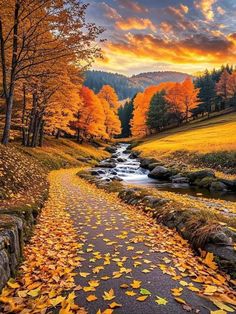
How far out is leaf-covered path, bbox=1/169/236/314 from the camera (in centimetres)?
461

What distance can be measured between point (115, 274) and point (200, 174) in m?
19.7

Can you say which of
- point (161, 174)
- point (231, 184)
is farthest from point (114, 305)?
point (161, 174)

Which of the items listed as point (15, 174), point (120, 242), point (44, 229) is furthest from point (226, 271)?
point (15, 174)

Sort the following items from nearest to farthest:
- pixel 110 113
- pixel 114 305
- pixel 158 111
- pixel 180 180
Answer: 1. pixel 114 305
2. pixel 180 180
3. pixel 110 113
4. pixel 158 111

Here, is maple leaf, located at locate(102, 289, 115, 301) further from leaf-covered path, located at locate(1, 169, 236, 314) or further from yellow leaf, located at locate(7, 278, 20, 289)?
yellow leaf, located at locate(7, 278, 20, 289)

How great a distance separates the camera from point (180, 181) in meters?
24.7

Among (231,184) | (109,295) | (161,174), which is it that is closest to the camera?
(109,295)

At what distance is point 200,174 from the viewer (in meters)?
24.2

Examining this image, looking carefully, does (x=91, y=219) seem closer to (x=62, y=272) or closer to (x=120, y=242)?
(x=120, y=242)

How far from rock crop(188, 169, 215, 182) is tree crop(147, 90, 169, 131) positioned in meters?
48.6

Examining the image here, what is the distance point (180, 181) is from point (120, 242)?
17819 mm

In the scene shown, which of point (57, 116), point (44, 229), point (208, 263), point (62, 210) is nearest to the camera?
point (208, 263)

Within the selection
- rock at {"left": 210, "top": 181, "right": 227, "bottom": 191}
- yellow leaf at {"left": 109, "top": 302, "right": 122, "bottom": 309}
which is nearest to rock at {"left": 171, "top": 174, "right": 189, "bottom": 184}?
rock at {"left": 210, "top": 181, "right": 227, "bottom": 191}

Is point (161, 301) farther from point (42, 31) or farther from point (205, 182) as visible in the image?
point (205, 182)
